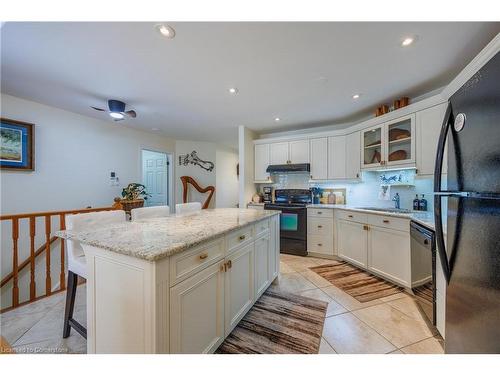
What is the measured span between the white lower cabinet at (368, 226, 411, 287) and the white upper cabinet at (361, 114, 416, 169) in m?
0.91

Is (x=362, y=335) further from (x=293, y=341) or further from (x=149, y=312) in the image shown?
(x=149, y=312)

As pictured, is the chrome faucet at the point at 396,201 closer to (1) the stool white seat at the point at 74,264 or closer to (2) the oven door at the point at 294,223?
(2) the oven door at the point at 294,223

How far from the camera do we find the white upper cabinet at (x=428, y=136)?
7.04 feet

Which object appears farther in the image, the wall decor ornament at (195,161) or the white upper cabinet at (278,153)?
the wall decor ornament at (195,161)

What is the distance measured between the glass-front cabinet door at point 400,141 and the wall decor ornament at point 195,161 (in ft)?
13.4

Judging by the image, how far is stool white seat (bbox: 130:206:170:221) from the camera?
6.45 ft

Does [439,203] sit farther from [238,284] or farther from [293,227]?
[293,227]

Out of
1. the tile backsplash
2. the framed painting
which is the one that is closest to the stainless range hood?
the tile backsplash

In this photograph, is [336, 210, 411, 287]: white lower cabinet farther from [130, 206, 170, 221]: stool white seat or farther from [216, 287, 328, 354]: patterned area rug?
[130, 206, 170, 221]: stool white seat

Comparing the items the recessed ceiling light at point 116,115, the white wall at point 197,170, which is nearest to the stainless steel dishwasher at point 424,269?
the recessed ceiling light at point 116,115

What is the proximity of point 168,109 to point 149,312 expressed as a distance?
9.38 feet

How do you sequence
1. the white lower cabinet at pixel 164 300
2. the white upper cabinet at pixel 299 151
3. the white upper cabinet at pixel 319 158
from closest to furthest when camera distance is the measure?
1. the white lower cabinet at pixel 164 300
2. the white upper cabinet at pixel 319 158
3. the white upper cabinet at pixel 299 151

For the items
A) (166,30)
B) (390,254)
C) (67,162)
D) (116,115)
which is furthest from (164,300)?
(67,162)
